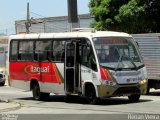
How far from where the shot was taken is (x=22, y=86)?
2419 cm

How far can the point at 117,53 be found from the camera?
800 inches

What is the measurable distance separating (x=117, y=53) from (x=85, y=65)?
1274 mm

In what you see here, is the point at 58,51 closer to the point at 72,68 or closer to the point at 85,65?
the point at 72,68

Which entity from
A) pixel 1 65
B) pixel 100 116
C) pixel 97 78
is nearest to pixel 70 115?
pixel 100 116

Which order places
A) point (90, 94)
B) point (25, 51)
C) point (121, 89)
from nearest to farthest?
point (121, 89) → point (90, 94) → point (25, 51)

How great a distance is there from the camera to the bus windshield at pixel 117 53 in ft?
65.6

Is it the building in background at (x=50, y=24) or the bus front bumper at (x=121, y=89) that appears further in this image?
the building in background at (x=50, y=24)

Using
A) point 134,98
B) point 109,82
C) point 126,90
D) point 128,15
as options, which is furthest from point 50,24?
point 109,82

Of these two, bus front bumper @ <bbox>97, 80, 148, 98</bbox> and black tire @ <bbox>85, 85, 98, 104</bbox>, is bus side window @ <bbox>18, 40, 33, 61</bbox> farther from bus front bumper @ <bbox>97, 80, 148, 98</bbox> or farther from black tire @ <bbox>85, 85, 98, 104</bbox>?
bus front bumper @ <bbox>97, 80, 148, 98</bbox>

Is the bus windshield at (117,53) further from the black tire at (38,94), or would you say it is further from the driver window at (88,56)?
the black tire at (38,94)

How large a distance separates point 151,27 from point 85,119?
52.8 feet

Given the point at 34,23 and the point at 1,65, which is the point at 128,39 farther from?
the point at 34,23

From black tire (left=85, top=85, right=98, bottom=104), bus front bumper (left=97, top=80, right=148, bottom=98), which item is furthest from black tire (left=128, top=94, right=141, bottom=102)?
black tire (left=85, top=85, right=98, bottom=104)

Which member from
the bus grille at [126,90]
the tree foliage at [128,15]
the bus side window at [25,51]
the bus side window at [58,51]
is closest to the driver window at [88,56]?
the bus grille at [126,90]
